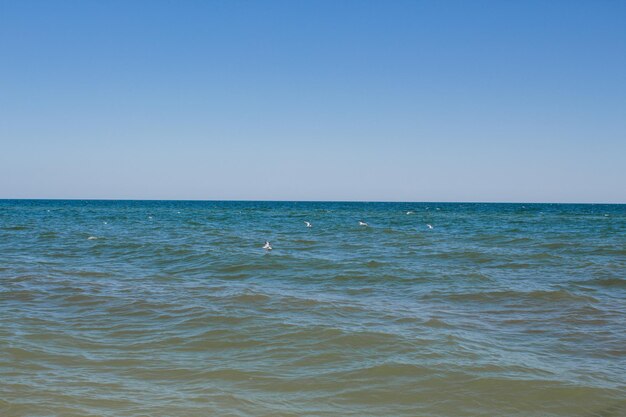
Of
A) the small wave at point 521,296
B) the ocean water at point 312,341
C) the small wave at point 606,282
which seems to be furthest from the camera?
the small wave at point 606,282

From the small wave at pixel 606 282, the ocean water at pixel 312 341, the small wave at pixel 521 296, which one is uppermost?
the small wave at pixel 606 282

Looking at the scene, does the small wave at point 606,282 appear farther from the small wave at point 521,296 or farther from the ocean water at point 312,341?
the small wave at point 521,296

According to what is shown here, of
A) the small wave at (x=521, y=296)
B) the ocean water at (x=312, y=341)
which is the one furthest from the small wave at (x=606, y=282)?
the small wave at (x=521, y=296)

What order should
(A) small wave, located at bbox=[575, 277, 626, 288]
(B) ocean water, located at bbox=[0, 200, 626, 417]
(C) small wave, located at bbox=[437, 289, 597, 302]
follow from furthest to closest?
1. (A) small wave, located at bbox=[575, 277, 626, 288]
2. (C) small wave, located at bbox=[437, 289, 597, 302]
3. (B) ocean water, located at bbox=[0, 200, 626, 417]

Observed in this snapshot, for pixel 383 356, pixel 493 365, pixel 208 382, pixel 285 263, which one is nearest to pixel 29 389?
pixel 208 382

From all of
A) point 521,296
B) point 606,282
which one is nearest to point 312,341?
point 521,296

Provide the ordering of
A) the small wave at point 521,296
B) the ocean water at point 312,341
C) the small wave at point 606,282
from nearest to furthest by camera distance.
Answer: the ocean water at point 312,341, the small wave at point 521,296, the small wave at point 606,282


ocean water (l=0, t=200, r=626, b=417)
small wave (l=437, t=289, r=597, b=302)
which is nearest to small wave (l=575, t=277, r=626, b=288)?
ocean water (l=0, t=200, r=626, b=417)

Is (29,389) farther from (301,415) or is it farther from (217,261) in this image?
(217,261)

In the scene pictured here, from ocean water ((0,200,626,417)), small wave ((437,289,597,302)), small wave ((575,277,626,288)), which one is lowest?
ocean water ((0,200,626,417))

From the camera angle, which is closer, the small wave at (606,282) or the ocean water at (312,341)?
the ocean water at (312,341)

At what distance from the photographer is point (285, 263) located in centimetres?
1753

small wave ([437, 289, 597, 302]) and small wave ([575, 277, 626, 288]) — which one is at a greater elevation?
small wave ([575, 277, 626, 288])

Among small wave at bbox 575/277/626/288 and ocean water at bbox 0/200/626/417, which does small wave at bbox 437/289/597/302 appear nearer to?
Result: ocean water at bbox 0/200/626/417
